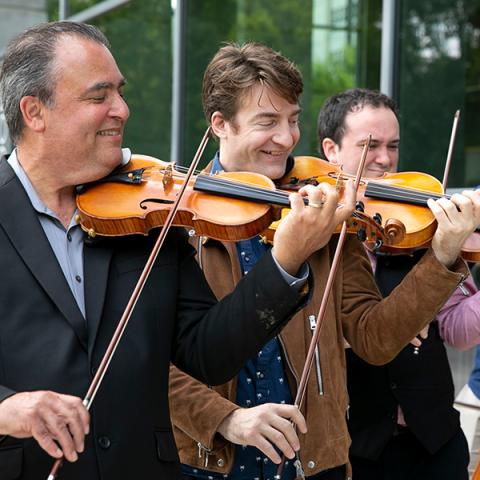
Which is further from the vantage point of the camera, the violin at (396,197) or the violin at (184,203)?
the violin at (396,197)

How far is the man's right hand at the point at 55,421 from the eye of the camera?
1497 millimetres

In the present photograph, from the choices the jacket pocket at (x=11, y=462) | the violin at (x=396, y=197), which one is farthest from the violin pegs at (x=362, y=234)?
the jacket pocket at (x=11, y=462)

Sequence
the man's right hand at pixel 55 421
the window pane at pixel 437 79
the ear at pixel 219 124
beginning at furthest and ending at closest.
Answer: the window pane at pixel 437 79, the ear at pixel 219 124, the man's right hand at pixel 55 421

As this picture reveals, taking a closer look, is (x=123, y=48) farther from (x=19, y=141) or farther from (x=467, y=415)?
(x=19, y=141)

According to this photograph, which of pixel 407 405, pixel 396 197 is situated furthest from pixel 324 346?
pixel 407 405

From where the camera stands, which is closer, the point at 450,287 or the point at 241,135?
the point at 450,287

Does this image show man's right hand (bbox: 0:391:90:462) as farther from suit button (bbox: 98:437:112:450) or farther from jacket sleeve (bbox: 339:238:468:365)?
jacket sleeve (bbox: 339:238:468:365)

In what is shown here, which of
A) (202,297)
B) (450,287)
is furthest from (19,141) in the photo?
(450,287)

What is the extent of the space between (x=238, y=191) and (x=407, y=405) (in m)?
0.89

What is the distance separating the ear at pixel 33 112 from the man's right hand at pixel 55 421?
62cm

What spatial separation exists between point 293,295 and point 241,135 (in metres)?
0.71

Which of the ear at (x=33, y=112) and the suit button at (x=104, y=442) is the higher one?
the ear at (x=33, y=112)

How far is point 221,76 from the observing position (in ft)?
7.88

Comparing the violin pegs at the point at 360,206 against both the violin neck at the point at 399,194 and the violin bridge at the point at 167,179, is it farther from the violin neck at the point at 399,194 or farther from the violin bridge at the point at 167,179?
the violin bridge at the point at 167,179
